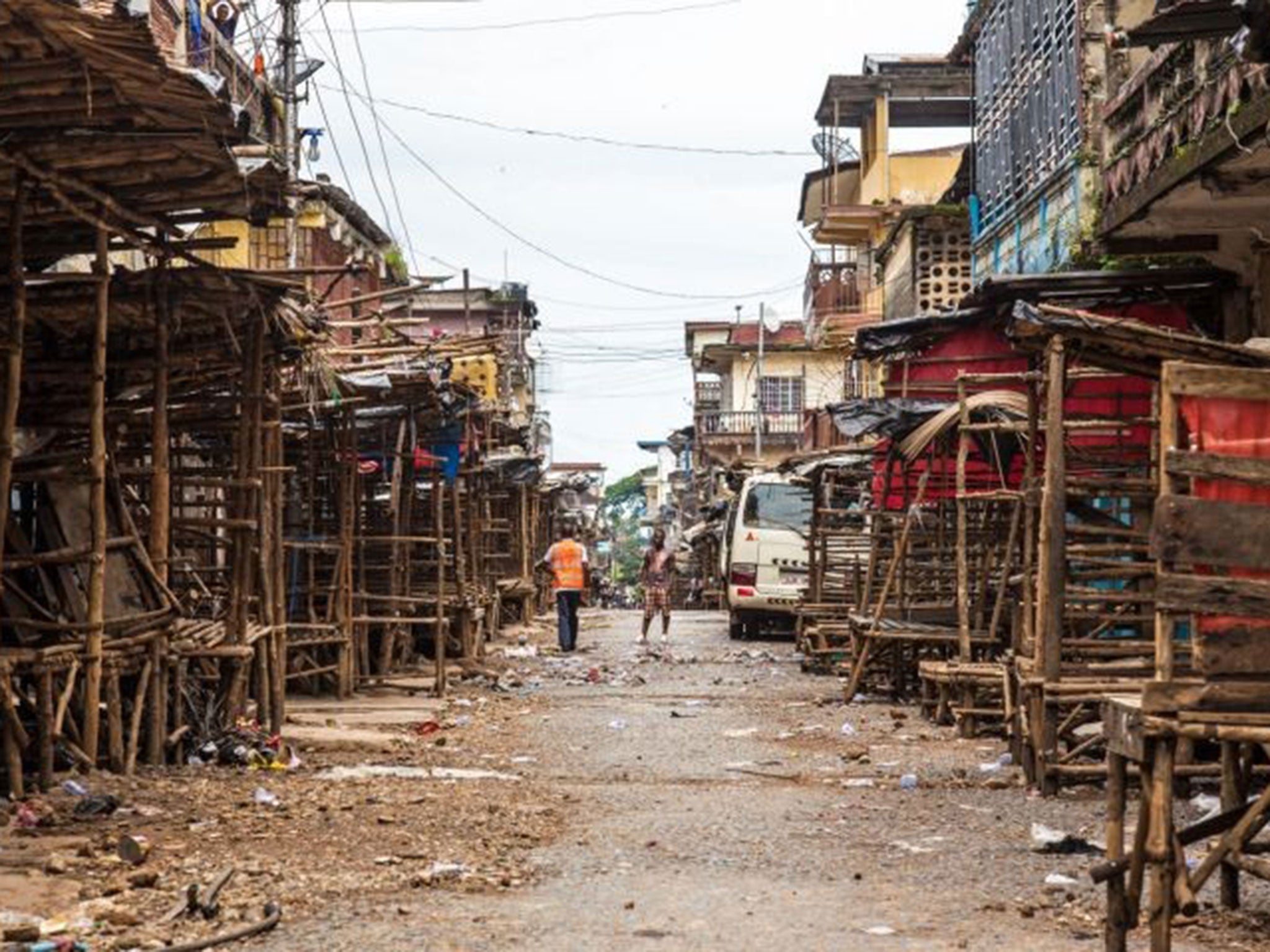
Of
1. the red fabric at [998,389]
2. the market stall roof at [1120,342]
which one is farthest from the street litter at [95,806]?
the red fabric at [998,389]

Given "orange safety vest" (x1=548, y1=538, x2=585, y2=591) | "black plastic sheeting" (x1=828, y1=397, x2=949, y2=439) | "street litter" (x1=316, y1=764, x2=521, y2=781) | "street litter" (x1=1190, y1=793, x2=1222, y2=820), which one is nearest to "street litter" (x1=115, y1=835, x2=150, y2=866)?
"street litter" (x1=316, y1=764, x2=521, y2=781)

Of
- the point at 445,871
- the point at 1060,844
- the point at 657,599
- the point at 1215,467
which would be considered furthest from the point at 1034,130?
the point at 1215,467

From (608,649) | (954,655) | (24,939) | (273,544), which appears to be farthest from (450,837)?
(608,649)

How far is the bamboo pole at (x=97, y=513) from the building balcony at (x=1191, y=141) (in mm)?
6305

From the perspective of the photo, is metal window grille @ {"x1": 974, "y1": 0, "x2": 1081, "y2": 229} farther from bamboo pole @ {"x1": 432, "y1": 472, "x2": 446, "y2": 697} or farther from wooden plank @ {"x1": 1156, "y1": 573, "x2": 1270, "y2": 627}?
wooden plank @ {"x1": 1156, "y1": 573, "x2": 1270, "y2": 627}

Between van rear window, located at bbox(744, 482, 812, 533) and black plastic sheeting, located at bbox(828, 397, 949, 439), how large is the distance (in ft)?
36.2

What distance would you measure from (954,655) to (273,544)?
643cm

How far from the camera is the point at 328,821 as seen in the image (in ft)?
30.1

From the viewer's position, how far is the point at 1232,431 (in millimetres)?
5996

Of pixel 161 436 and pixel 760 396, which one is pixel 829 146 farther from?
pixel 161 436

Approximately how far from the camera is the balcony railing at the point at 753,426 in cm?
5931

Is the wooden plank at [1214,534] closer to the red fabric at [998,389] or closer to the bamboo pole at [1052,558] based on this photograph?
the bamboo pole at [1052,558]

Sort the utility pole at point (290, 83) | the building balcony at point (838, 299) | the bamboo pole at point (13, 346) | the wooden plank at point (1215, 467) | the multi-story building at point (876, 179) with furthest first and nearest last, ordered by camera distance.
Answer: the building balcony at point (838, 299)
the multi-story building at point (876, 179)
the utility pole at point (290, 83)
the bamboo pole at point (13, 346)
the wooden plank at point (1215, 467)

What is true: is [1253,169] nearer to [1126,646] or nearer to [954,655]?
[1126,646]
